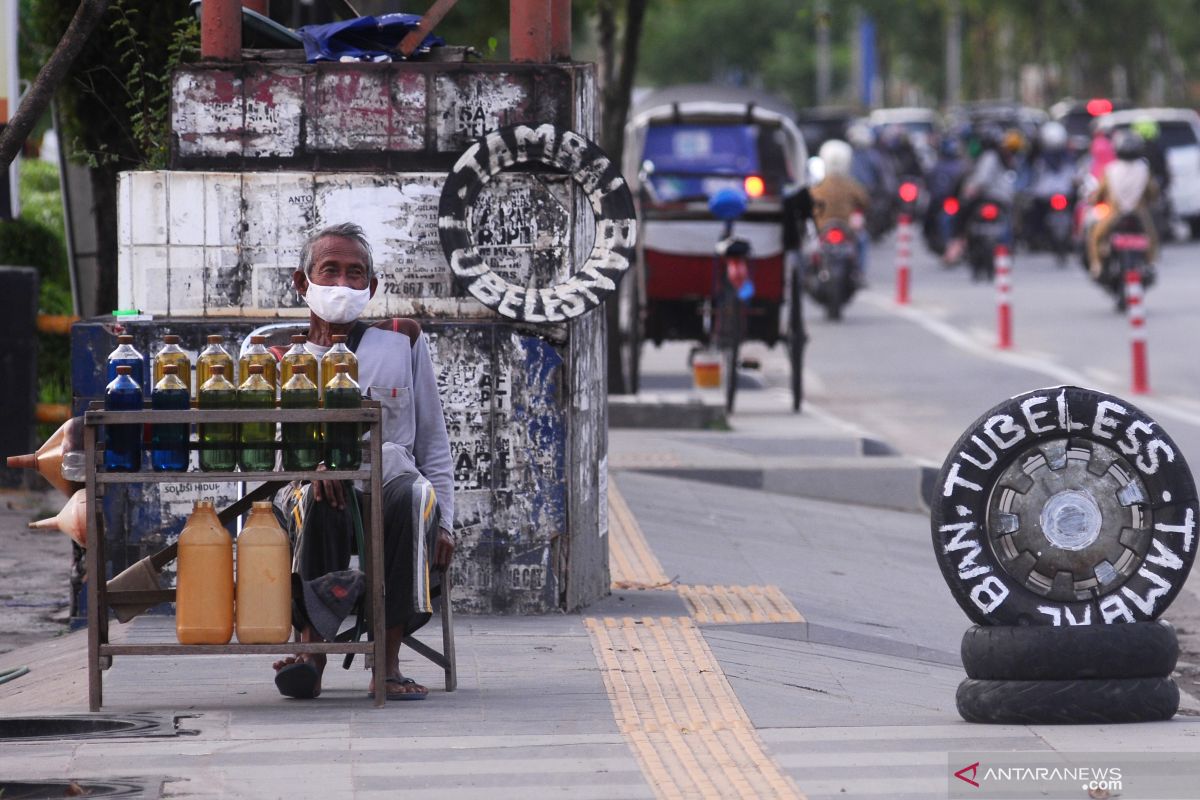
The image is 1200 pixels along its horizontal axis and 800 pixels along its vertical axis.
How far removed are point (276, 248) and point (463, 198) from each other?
76 cm

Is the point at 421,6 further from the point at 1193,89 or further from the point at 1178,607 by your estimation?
the point at 1193,89

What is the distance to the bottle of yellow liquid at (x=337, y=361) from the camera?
611cm

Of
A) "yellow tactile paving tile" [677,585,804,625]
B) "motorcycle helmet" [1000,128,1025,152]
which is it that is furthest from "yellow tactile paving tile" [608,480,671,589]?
"motorcycle helmet" [1000,128,1025,152]

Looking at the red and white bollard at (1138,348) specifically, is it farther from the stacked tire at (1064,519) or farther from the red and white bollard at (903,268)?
the stacked tire at (1064,519)

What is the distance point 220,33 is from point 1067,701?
13.2 ft

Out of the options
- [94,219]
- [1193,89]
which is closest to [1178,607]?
[94,219]

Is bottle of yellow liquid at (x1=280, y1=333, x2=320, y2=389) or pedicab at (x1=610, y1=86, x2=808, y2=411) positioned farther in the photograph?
pedicab at (x1=610, y1=86, x2=808, y2=411)

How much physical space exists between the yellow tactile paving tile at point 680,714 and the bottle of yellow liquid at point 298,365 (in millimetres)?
1358

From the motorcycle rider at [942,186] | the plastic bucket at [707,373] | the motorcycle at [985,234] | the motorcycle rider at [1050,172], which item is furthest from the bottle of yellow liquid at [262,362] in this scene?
the motorcycle rider at [1050,172]

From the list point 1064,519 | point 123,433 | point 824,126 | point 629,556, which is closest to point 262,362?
point 123,433

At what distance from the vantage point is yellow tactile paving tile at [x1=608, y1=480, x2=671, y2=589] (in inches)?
344

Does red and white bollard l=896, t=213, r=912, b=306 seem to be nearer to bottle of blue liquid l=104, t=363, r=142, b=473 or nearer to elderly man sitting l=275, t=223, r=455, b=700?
elderly man sitting l=275, t=223, r=455, b=700

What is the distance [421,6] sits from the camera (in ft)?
74.7

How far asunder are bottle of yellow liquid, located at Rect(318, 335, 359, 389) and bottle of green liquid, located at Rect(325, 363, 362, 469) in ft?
0.06
